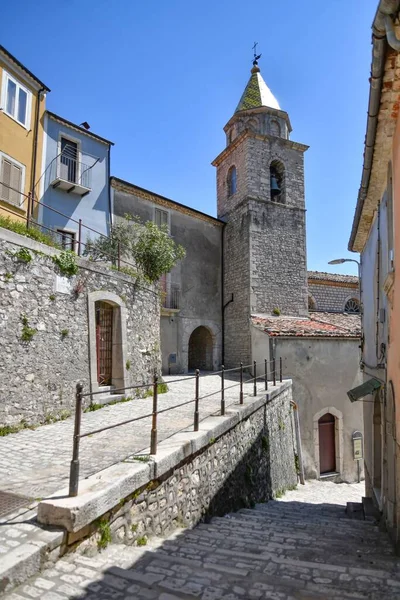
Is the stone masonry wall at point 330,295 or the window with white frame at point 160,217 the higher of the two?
the window with white frame at point 160,217

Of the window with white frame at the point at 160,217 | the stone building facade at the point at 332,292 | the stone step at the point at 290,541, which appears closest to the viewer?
the stone step at the point at 290,541

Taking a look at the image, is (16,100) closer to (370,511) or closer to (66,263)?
(66,263)

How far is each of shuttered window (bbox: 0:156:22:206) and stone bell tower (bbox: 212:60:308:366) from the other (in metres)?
10.0

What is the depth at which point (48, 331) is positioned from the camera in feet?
24.8

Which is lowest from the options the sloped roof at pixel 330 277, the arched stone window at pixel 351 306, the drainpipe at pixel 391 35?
the arched stone window at pixel 351 306

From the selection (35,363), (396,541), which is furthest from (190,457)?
(35,363)

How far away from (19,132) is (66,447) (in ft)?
34.3

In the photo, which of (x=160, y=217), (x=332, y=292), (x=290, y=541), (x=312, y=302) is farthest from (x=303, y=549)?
(x=332, y=292)

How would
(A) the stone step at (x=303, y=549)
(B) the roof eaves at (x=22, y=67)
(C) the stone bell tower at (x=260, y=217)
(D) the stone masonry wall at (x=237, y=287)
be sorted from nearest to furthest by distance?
(A) the stone step at (x=303, y=549) → (B) the roof eaves at (x=22, y=67) → (D) the stone masonry wall at (x=237, y=287) → (C) the stone bell tower at (x=260, y=217)

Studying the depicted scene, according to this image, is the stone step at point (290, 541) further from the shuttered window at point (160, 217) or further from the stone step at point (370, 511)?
the shuttered window at point (160, 217)

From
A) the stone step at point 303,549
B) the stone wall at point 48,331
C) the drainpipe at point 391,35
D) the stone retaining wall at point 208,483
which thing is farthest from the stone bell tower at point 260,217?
the drainpipe at point 391,35

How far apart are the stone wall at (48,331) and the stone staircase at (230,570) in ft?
12.6

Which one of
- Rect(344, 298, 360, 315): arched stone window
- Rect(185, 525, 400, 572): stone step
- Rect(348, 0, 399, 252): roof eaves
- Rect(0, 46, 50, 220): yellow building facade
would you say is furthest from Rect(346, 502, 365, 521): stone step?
Rect(344, 298, 360, 315): arched stone window

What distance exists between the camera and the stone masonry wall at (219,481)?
4059 mm
